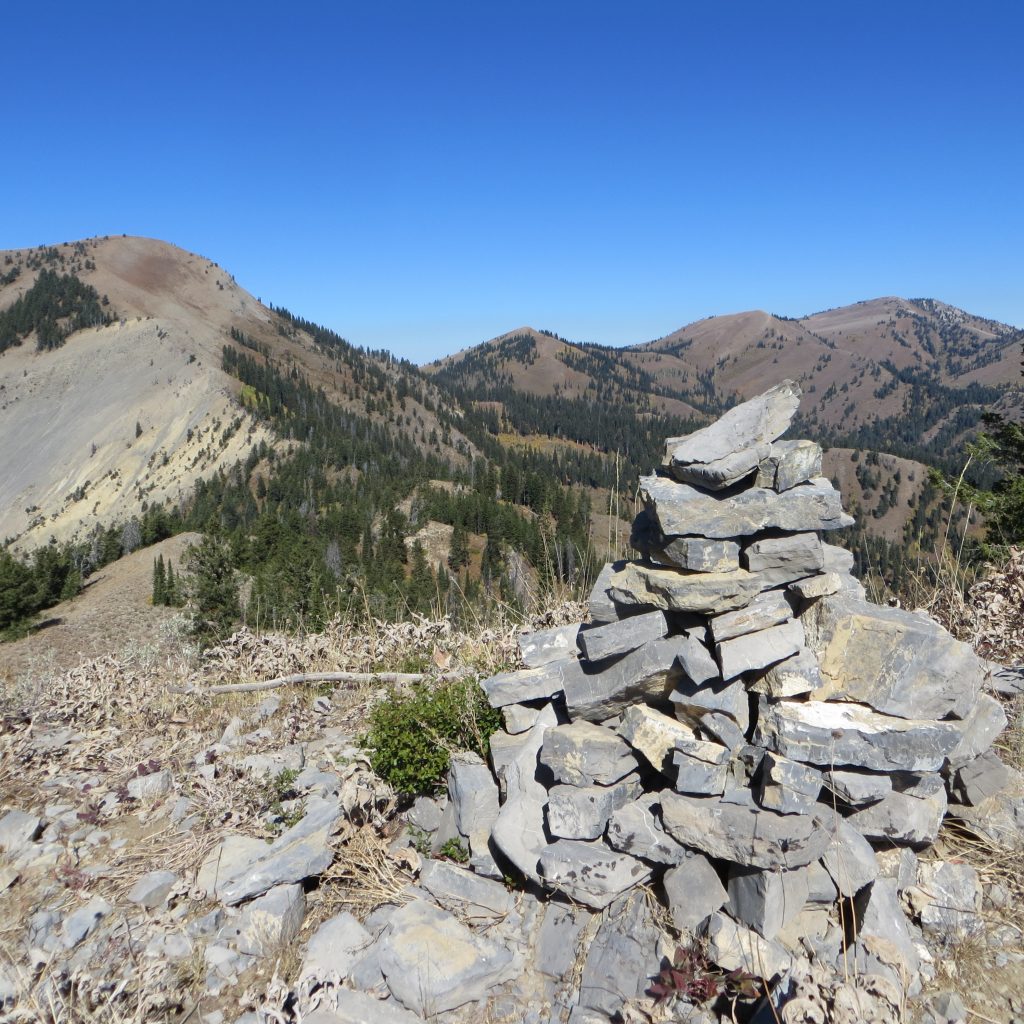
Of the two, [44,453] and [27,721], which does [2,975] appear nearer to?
[27,721]

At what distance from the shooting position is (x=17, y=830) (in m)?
5.60

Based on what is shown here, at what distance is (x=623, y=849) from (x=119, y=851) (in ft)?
13.8

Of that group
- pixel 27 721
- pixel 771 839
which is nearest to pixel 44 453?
pixel 27 721

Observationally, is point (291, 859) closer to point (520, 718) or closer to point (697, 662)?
point (520, 718)

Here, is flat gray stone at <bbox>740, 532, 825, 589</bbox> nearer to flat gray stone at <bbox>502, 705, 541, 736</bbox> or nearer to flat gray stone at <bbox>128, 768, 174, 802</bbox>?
flat gray stone at <bbox>502, 705, 541, 736</bbox>

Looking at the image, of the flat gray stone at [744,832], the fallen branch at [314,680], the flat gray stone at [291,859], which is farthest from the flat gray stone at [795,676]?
the fallen branch at [314,680]

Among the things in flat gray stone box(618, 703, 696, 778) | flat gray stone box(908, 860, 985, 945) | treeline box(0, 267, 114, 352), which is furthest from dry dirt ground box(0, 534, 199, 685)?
treeline box(0, 267, 114, 352)

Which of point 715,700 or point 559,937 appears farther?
point 715,700

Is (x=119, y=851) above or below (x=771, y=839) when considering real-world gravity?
below

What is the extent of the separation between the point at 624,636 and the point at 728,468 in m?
1.47

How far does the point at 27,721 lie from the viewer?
7.63m

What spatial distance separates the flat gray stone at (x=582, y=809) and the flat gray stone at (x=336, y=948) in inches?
59.6

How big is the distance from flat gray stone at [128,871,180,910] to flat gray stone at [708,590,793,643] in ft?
14.9

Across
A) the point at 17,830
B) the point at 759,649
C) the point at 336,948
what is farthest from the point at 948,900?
the point at 17,830
